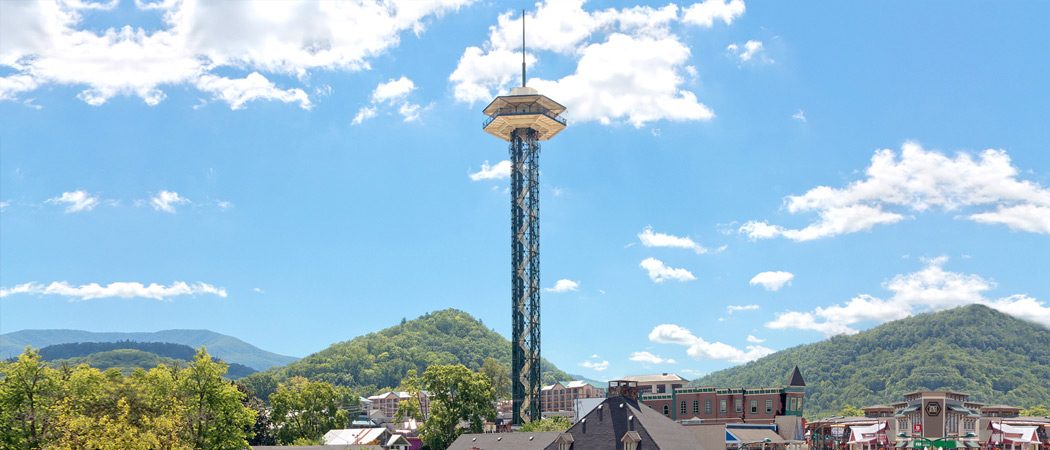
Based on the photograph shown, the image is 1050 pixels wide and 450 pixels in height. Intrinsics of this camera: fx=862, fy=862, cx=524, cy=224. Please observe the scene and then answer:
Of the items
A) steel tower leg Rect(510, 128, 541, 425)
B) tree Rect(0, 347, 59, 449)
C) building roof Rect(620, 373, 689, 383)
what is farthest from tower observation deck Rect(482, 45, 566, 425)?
tree Rect(0, 347, 59, 449)

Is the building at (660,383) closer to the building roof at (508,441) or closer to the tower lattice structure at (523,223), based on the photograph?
the tower lattice structure at (523,223)

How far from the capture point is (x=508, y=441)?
82.0m

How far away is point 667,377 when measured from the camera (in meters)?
181

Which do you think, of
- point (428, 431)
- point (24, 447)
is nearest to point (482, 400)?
point (428, 431)

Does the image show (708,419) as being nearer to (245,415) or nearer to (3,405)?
(245,415)

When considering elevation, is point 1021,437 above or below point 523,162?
below

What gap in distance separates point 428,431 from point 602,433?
2309 inches

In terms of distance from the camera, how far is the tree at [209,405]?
74875 millimetres

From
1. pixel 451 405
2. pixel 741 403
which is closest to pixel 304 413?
pixel 451 405

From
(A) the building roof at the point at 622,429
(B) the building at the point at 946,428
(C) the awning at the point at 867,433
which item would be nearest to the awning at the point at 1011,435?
(B) the building at the point at 946,428

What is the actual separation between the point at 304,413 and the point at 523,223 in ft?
157

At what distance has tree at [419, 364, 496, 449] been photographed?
391 feet

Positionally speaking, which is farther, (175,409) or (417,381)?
(417,381)

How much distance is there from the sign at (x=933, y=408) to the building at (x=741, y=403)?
43.1 m
